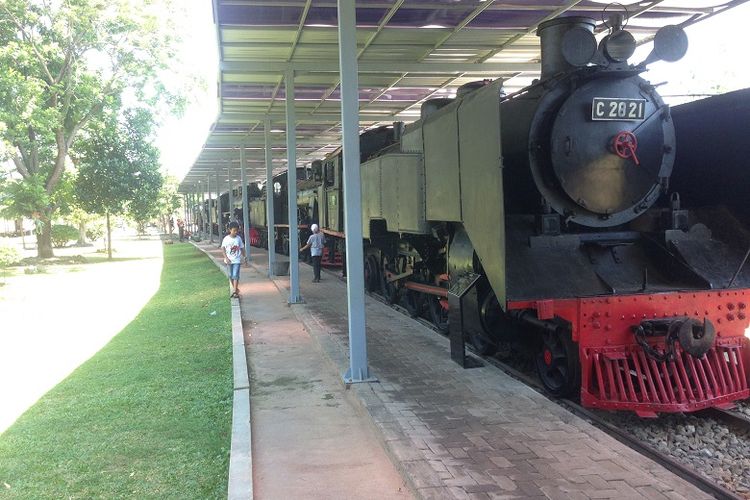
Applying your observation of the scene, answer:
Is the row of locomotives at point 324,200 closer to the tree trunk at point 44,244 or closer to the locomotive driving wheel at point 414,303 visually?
the locomotive driving wheel at point 414,303

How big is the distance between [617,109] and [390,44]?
458 centimetres

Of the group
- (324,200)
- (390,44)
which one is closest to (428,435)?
(390,44)

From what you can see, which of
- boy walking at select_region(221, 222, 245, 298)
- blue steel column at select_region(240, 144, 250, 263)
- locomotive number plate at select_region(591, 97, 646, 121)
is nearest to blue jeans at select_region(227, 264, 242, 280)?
boy walking at select_region(221, 222, 245, 298)

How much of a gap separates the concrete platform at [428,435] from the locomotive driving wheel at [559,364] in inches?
10.4

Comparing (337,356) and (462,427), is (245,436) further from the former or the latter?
(337,356)

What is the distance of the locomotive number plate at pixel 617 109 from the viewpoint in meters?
4.96

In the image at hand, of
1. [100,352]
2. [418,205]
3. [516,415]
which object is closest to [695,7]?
[418,205]

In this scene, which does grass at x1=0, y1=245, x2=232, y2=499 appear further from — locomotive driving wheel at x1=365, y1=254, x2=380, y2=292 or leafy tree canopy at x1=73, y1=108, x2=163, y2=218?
leafy tree canopy at x1=73, y1=108, x2=163, y2=218

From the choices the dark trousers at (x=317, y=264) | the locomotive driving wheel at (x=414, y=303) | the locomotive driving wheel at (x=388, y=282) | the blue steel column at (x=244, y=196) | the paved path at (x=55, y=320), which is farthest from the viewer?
the blue steel column at (x=244, y=196)

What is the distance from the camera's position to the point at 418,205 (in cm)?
692

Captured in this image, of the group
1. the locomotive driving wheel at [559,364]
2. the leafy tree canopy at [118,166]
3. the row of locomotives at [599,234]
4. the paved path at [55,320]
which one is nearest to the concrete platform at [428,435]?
the locomotive driving wheel at [559,364]

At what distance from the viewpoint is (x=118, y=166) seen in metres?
24.0

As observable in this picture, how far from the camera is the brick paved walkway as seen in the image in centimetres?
335

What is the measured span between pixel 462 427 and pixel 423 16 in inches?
221
